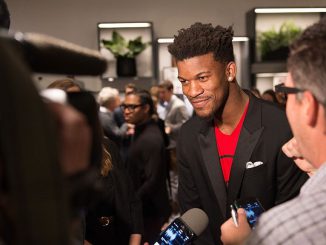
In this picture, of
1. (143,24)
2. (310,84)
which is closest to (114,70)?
(143,24)

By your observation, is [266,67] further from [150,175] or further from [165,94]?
[150,175]

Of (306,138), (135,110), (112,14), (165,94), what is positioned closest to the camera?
(306,138)

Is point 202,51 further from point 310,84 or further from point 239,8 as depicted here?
point 239,8

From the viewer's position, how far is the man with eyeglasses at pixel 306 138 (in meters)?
0.82

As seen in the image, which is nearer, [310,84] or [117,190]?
[310,84]

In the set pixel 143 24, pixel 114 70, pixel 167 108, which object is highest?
pixel 143 24

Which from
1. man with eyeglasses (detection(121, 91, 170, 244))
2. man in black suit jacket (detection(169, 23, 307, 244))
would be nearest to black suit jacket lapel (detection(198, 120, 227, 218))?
man in black suit jacket (detection(169, 23, 307, 244))

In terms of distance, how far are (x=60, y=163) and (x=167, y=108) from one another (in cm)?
569

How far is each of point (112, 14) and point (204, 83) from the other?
5943mm

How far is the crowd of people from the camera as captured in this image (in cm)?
55

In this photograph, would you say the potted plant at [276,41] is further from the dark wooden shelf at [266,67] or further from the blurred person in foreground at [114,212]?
the blurred person in foreground at [114,212]

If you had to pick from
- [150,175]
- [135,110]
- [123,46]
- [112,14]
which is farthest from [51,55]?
[112,14]

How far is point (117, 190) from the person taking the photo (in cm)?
210

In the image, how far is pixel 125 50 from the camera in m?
7.09
